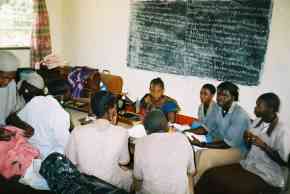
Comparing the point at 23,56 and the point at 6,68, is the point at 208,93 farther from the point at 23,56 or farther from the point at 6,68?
the point at 23,56

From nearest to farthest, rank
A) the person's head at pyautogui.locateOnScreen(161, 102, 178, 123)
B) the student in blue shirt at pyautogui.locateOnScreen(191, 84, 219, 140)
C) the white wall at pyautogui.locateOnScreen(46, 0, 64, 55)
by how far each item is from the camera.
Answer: the student in blue shirt at pyautogui.locateOnScreen(191, 84, 219, 140) → the person's head at pyautogui.locateOnScreen(161, 102, 178, 123) → the white wall at pyautogui.locateOnScreen(46, 0, 64, 55)

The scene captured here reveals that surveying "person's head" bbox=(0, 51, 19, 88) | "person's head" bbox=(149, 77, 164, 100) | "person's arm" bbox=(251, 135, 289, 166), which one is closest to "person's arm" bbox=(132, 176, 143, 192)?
"person's arm" bbox=(251, 135, 289, 166)

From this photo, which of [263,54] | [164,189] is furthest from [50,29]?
[164,189]

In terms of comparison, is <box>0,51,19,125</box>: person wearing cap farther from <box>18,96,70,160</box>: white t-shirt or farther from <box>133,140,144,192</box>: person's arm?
<box>133,140,144,192</box>: person's arm

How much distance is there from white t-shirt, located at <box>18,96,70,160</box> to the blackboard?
194cm

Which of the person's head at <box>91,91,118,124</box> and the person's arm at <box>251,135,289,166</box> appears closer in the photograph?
the person's head at <box>91,91,118,124</box>

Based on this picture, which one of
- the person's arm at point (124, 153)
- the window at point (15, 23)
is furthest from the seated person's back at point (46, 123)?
the window at point (15, 23)

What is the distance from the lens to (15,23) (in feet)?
14.4

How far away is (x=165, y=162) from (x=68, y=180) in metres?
0.50

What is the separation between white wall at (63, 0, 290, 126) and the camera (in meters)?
3.00

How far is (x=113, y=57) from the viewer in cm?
459

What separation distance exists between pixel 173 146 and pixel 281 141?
86 cm

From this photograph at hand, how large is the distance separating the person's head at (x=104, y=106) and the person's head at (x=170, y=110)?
3.33 ft

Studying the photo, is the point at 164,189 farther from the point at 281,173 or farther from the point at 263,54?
the point at 263,54
